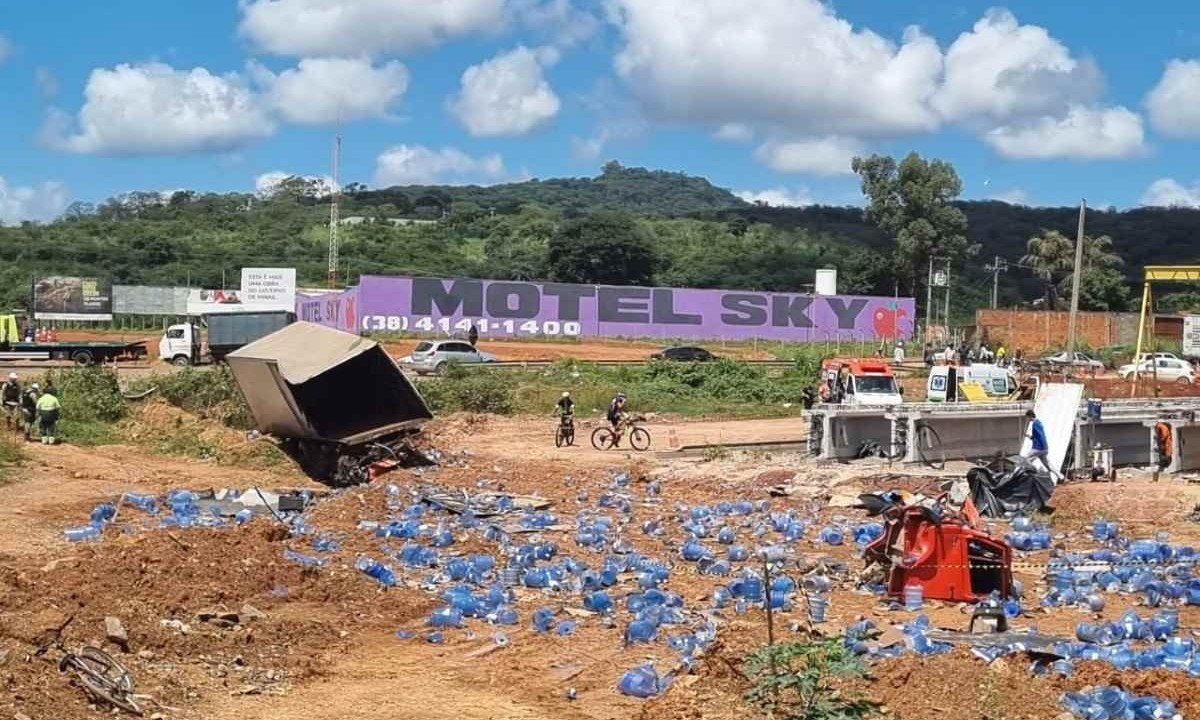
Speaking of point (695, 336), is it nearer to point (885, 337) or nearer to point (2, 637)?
point (885, 337)

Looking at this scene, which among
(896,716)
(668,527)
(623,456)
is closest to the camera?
(896,716)

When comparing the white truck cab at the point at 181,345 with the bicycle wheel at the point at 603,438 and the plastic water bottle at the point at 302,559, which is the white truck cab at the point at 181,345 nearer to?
the bicycle wheel at the point at 603,438

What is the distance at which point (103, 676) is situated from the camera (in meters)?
9.53

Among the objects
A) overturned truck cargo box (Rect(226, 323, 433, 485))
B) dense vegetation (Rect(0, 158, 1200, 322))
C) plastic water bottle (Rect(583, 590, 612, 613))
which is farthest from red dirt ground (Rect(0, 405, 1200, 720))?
dense vegetation (Rect(0, 158, 1200, 322))

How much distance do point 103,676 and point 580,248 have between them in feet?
296

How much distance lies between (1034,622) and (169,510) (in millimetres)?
12309

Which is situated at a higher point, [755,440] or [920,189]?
[920,189]

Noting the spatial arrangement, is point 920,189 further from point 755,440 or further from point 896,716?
point 896,716

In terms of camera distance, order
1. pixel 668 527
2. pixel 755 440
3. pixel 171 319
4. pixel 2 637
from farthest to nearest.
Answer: pixel 171 319, pixel 755 440, pixel 668 527, pixel 2 637

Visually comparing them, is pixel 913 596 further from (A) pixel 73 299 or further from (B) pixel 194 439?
(A) pixel 73 299

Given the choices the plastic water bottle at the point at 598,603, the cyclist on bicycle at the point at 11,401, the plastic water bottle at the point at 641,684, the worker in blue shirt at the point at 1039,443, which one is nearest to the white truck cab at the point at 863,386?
the worker in blue shirt at the point at 1039,443

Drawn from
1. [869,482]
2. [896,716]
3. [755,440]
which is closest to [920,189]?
[755,440]

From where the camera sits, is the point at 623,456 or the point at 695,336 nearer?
the point at 623,456

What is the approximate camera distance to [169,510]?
1925cm
